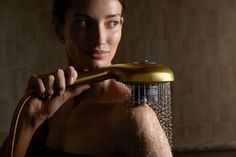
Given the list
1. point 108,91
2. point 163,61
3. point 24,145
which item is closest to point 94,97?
point 108,91

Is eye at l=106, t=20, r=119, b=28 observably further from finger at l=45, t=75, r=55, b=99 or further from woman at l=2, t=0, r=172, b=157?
finger at l=45, t=75, r=55, b=99

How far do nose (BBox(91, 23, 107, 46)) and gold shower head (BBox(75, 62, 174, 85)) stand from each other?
0.48 feet

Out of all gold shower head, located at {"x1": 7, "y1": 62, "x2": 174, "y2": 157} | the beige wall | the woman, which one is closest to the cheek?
the woman

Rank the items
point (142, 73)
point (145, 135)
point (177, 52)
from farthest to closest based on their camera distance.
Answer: point (177, 52) < point (145, 135) < point (142, 73)

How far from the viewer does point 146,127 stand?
0.47m

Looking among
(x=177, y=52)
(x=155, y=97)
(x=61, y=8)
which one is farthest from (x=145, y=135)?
(x=177, y=52)

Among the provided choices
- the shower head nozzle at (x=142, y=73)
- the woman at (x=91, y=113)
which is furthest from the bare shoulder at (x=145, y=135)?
the shower head nozzle at (x=142, y=73)

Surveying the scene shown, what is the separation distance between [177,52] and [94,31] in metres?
0.78

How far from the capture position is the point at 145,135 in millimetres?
461

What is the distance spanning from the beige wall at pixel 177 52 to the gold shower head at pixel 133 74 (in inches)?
34.2

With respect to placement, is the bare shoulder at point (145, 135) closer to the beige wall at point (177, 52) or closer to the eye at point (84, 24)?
the eye at point (84, 24)

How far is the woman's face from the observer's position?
0.51 metres

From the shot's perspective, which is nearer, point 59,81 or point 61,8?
point 59,81

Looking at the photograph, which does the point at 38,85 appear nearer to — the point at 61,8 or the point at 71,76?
the point at 71,76
